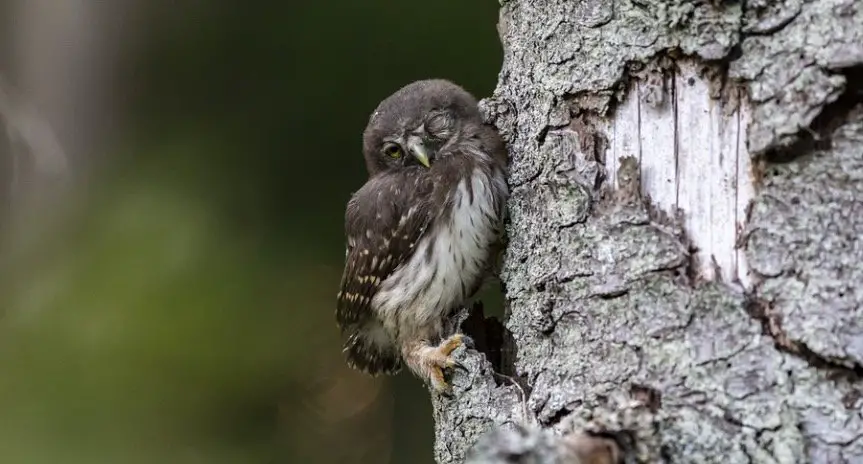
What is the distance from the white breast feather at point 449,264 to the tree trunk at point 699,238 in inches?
18.5

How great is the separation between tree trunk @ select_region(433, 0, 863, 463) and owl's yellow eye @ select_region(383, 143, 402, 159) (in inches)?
38.5

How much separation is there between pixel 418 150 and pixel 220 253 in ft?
4.11

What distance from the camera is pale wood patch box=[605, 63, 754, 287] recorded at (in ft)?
6.01

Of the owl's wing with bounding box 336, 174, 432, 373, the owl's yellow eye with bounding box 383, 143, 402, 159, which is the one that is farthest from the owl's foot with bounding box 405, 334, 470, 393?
the owl's yellow eye with bounding box 383, 143, 402, 159

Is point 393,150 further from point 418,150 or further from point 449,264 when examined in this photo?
point 449,264

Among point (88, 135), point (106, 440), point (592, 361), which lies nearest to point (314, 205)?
point (88, 135)

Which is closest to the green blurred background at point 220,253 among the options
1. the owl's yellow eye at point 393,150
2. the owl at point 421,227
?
the owl at point 421,227

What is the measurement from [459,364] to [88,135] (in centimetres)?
264

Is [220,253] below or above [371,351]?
above

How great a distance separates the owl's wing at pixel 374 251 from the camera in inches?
114

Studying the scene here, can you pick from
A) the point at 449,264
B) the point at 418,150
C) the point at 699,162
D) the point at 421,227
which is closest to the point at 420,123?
the point at 418,150

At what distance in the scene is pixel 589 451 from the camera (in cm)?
172

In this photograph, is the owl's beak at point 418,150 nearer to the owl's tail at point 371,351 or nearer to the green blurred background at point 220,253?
the owl's tail at point 371,351

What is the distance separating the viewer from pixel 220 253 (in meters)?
3.95
